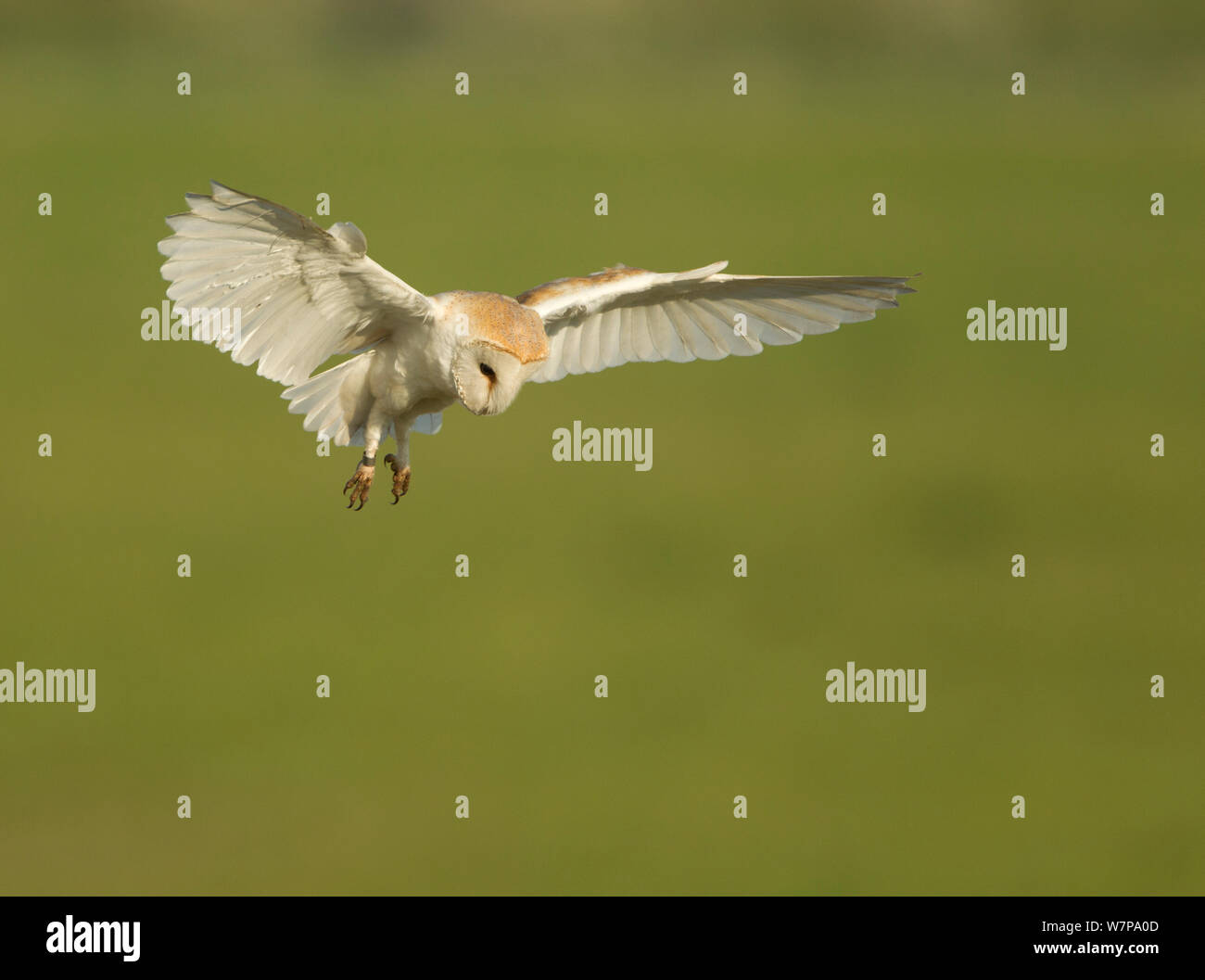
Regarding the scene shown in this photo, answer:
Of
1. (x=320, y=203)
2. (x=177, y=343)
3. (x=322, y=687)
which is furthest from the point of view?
(x=177, y=343)

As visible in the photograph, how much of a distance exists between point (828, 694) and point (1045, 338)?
1984cm

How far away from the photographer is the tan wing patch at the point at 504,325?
751 centimetres

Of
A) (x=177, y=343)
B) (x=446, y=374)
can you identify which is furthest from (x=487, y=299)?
(x=177, y=343)

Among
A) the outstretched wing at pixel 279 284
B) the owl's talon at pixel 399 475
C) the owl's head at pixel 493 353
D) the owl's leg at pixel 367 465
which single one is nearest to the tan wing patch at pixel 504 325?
the owl's head at pixel 493 353

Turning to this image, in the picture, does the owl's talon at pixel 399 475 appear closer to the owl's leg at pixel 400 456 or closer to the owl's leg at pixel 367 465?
the owl's leg at pixel 400 456

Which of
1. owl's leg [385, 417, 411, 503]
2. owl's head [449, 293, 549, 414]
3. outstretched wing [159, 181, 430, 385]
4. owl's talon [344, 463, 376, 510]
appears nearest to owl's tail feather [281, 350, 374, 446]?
outstretched wing [159, 181, 430, 385]

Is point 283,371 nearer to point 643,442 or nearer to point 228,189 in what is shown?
point 228,189

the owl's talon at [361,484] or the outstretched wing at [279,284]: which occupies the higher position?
the outstretched wing at [279,284]

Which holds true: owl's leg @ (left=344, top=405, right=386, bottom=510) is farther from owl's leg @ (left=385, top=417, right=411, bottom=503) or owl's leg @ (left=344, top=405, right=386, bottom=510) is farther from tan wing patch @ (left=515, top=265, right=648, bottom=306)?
tan wing patch @ (left=515, top=265, right=648, bottom=306)

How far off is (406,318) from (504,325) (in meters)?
0.74

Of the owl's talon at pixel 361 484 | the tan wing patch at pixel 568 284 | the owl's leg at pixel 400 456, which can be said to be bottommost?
the owl's talon at pixel 361 484

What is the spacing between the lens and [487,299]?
775 cm

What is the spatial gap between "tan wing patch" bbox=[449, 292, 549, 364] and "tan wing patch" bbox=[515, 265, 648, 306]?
3.22 ft

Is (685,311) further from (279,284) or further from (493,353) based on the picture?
(279,284)
